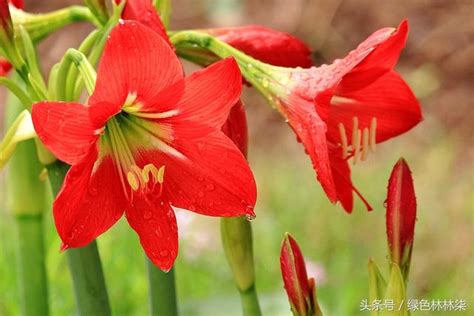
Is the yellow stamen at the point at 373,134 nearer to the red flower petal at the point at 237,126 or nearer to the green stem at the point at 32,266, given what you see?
the red flower petal at the point at 237,126

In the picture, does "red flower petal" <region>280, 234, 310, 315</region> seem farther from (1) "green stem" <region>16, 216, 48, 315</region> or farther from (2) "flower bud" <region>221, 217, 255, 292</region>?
(1) "green stem" <region>16, 216, 48, 315</region>

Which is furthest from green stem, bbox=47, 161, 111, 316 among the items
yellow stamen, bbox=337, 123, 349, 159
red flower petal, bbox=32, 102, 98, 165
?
yellow stamen, bbox=337, 123, 349, 159

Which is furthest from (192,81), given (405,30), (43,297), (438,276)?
(438,276)

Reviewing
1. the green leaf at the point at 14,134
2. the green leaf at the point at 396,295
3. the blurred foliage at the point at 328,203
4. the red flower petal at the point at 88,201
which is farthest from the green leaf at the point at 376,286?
the blurred foliage at the point at 328,203

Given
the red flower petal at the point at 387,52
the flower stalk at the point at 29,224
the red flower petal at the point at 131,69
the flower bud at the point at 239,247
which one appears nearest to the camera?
the red flower petal at the point at 131,69

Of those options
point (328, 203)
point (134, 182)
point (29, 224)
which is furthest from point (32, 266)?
point (328, 203)

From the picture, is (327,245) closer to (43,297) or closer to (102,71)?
(43,297)
